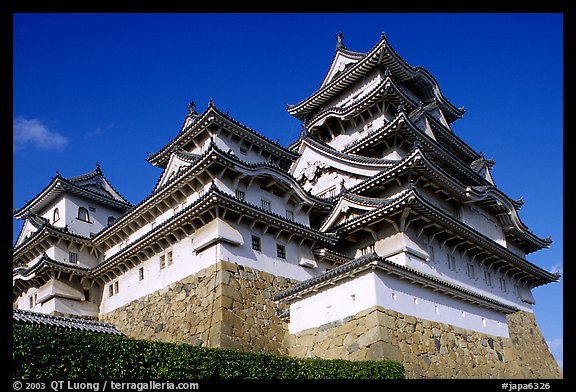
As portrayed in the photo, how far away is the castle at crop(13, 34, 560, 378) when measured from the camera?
21375 millimetres

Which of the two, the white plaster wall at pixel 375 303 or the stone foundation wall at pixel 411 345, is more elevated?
the white plaster wall at pixel 375 303

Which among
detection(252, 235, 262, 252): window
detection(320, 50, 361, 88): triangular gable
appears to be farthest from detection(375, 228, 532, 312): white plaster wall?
detection(320, 50, 361, 88): triangular gable

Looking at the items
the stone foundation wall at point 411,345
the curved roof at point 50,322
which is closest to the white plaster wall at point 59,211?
the curved roof at point 50,322

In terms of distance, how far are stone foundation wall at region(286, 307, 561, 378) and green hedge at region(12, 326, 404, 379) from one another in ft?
6.90

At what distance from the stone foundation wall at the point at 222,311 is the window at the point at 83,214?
12.8 meters

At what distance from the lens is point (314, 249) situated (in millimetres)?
27516

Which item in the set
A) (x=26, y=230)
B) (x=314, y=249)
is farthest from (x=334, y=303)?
(x=26, y=230)

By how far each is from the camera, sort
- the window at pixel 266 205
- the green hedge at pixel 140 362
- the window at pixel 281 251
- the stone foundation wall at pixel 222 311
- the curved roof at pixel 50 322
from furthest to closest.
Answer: the window at pixel 266 205 → the window at pixel 281 251 → the stone foundation wall at pixel 222 311 → the curved roof at pixel 50 322 → the green hedge at pixel 140 362

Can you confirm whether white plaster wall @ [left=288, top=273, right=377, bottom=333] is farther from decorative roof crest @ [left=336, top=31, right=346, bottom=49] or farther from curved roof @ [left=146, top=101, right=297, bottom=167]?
decorative roof crest @ [left=336, top=31, right=346, bottom=49]

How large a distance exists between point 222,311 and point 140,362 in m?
8.37

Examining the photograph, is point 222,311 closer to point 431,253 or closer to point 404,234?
point 404,234

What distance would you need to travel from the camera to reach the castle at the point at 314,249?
842 inches

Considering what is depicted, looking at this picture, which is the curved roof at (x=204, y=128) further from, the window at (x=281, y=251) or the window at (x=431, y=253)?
the window at (x=431, y=253)
